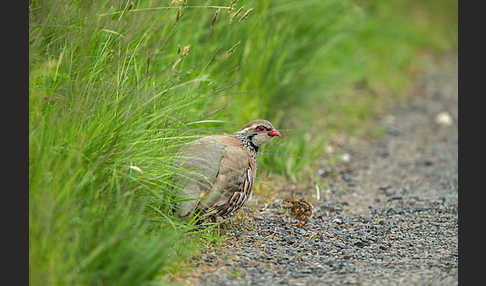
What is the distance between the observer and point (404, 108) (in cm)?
964

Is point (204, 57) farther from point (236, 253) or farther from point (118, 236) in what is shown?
point (118, 236)

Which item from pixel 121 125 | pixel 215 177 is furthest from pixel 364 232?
pixel 121 125

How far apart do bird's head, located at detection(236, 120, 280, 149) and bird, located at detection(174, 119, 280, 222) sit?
24cm

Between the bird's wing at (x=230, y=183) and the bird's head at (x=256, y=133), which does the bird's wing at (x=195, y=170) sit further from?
the bird's head at (x=256, y=133)

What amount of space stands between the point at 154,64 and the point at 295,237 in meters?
1.79

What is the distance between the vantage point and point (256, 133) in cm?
504

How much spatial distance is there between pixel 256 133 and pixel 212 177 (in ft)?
2.57

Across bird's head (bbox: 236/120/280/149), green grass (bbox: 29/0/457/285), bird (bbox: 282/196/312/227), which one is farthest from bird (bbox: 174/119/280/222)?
bird (bbox: 282/196/312/227)

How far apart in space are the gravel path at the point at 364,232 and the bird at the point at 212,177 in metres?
0.28

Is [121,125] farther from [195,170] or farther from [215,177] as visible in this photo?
[215,177]

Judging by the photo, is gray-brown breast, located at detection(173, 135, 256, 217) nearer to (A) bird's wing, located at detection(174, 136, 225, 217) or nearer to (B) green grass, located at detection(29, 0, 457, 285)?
(A) bird's wing, located at detection(174, 136, 225, 217)

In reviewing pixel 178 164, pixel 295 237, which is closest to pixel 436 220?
pixel 295 237

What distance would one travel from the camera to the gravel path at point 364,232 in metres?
3.93

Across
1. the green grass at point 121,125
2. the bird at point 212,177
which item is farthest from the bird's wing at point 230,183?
the green grass at point 121,125
